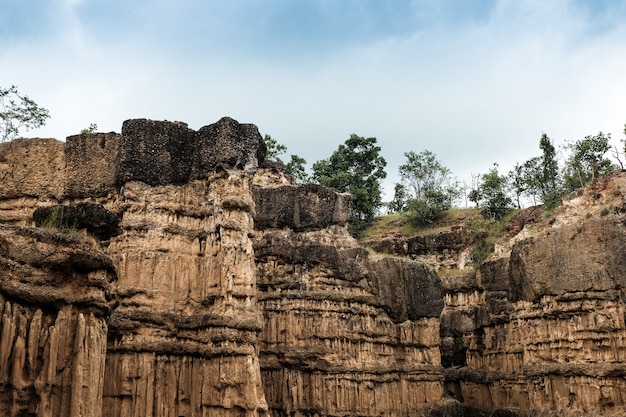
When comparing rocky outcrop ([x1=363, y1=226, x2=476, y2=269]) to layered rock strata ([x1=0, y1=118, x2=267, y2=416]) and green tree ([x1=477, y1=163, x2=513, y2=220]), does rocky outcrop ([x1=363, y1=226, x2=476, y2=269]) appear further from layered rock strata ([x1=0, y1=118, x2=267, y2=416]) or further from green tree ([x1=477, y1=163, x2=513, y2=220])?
layered rock strata ([x1=0, y1=118, x2=267, y2=416])

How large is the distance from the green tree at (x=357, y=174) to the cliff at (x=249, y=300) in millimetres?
17174

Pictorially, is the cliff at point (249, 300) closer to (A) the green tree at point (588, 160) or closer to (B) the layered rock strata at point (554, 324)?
(B) the layered rock strata at point (554, 324)

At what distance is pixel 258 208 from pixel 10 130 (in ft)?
52.6

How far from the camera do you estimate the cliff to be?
34.2ft

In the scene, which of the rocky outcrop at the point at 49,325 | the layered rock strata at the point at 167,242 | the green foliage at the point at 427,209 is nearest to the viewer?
the rocky outcrop at the point at 49,325

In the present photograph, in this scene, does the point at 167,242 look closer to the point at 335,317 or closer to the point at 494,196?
the point at 335,317

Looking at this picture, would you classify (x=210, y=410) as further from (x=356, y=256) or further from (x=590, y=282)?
(x=590, y=282)

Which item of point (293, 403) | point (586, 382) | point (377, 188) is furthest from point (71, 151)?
point (377, 188)

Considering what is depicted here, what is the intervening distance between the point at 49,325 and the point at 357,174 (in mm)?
43926

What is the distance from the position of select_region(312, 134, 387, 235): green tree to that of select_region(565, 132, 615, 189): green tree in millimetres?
15388

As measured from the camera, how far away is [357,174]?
53125 mm

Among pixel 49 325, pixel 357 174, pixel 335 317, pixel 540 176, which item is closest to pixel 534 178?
pixel 540 176

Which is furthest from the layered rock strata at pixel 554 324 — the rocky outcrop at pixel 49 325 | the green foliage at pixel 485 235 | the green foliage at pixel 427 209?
the rocky outcrop at pixel 49 325

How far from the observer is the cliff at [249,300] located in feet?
34.2
